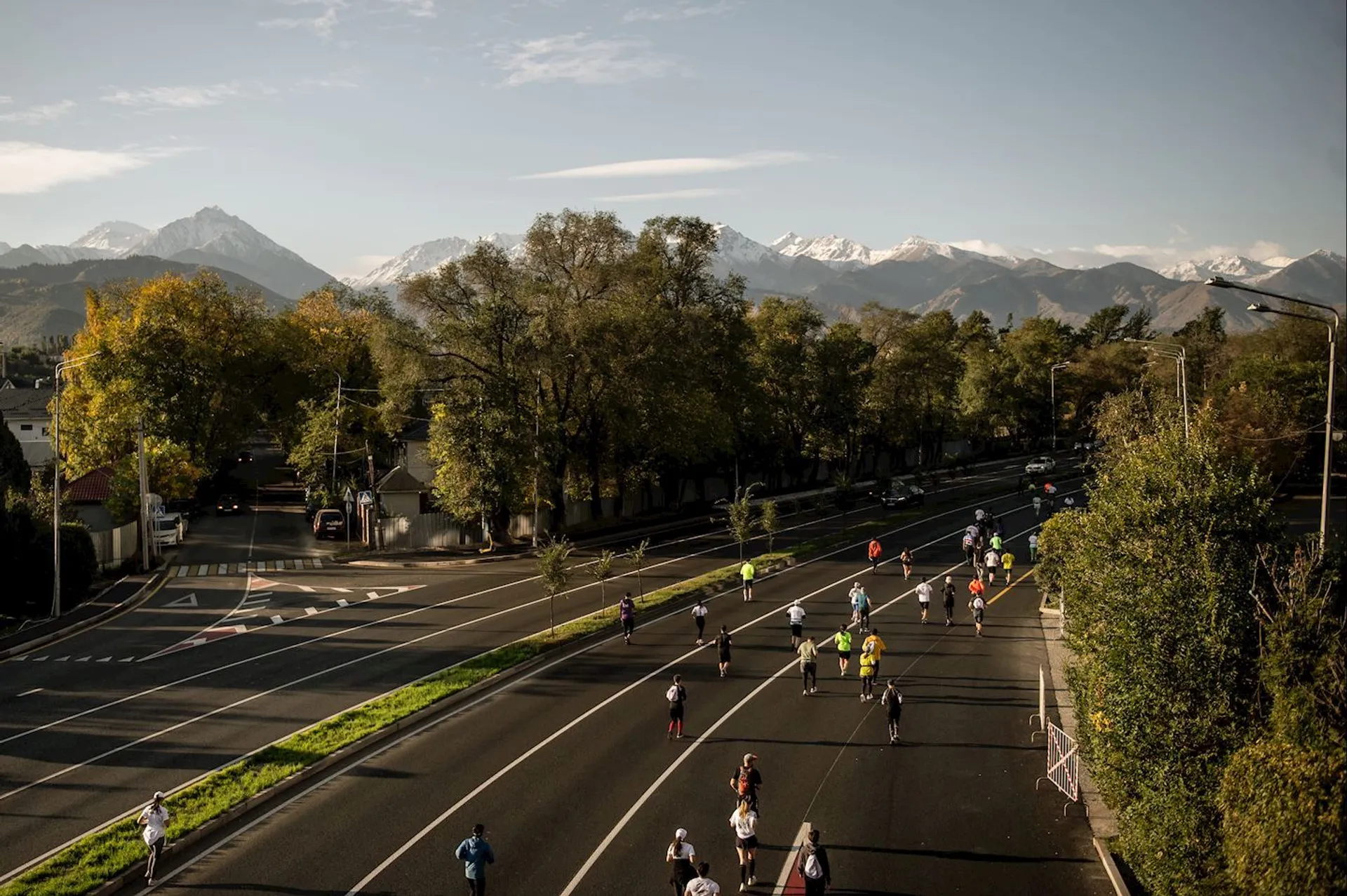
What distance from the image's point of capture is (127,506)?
50.8m

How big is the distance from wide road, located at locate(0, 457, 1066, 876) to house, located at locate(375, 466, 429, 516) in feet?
26.8

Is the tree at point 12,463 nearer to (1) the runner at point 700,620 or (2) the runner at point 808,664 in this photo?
(1) the runner at point 700,620

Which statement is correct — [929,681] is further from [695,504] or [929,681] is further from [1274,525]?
[695,504]

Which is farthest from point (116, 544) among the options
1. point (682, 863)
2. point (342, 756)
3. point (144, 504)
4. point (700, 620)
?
point (682, 863)

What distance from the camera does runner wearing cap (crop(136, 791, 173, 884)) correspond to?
50.3ft

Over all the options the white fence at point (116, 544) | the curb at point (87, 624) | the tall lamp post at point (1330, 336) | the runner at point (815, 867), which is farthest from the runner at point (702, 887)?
the white fence at point (116, 544)

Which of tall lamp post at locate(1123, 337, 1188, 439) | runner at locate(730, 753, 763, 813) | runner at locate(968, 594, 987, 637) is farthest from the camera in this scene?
runner at locate(968, 594, 987, 637)

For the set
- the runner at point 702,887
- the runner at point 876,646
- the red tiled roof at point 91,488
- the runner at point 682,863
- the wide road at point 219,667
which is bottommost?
the wide road at point 219,667

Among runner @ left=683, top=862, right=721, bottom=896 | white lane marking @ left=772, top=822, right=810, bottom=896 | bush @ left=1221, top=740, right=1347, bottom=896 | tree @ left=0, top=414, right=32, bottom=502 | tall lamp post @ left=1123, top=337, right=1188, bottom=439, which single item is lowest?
white lane marking @ left=772, top=822, right=810, bottom=896

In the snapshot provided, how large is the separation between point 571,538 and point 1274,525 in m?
43.5

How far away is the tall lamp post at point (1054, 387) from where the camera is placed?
321ft

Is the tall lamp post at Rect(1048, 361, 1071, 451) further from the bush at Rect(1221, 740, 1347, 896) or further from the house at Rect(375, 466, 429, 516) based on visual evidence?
the bush at Rect(1221, 740, 1347, 896)

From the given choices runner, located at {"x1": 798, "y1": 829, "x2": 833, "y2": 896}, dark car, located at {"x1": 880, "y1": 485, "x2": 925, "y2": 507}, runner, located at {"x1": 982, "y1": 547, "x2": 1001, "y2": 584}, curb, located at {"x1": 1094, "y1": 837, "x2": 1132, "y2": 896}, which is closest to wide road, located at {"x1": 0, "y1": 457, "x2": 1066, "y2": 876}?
runner, located at {"x1": 798, "y1": 829, "x2": 833, "y2": 896}

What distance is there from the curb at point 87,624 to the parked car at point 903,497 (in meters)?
43.7
